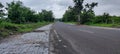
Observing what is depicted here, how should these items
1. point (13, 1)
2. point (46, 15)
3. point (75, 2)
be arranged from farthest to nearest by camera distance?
point (46, 15)
point (75, 2)
point (13, 1)

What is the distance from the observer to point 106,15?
69.5 metres

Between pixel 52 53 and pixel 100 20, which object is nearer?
pixel 52 53

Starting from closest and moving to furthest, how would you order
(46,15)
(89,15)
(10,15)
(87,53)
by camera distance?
(87,53) → (10,15) → (89,15) → (46,15)

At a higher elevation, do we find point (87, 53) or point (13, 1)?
point (13, 1)

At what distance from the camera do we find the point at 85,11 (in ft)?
285

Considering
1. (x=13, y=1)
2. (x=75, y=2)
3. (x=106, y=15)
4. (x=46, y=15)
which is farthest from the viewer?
(x=46, y=15)

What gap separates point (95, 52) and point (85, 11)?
77107 millimetres

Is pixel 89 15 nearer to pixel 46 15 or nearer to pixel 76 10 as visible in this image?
pixel 76 10

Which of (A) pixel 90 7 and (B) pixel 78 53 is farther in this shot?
(A) pixel 90 7

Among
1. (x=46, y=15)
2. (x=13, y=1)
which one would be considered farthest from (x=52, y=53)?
(x=46, y=15)

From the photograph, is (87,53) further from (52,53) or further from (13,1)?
(13,1)

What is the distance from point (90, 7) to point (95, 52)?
252ft

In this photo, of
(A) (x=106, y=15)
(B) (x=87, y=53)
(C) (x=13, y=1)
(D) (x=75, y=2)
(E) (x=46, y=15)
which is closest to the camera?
(B) (x=87, y=53)

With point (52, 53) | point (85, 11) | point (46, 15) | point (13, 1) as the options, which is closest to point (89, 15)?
point (85, 11)
